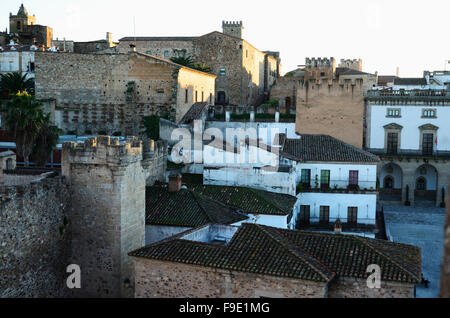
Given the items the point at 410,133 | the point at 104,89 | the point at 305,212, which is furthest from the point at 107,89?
the point at 410,133

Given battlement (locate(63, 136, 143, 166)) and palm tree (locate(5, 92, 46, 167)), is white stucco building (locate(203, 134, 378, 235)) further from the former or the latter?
battlement (locate(63, 136, 143, 166))

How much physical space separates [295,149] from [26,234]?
17021 millimetres

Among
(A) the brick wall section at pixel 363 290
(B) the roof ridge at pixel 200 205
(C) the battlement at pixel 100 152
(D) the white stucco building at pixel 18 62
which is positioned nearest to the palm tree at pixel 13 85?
(D) the white stucco building at pixel 18 62

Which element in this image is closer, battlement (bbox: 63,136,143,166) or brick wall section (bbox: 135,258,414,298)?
brick wall section (bbox: 135,258,414,298)

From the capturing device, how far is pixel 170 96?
3031 cm

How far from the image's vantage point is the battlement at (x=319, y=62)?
4470 cm

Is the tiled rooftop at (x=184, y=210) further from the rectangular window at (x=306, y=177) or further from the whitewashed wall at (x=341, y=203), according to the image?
the rectangular window at (x=306, y=177)

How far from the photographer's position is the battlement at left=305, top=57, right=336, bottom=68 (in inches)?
1760

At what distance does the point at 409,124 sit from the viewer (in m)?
35.2

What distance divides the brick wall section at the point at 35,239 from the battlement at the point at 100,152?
2.85 feet

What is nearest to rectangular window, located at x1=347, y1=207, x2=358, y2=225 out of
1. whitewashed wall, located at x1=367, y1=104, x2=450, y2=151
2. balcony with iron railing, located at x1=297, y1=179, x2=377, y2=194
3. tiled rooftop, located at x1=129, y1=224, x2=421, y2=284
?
balcony with iron railing, located at x1=297, y1=179, x2=377, y2=194

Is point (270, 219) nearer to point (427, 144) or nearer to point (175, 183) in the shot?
point (175, 183)

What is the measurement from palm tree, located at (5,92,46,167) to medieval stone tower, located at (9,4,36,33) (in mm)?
41727
